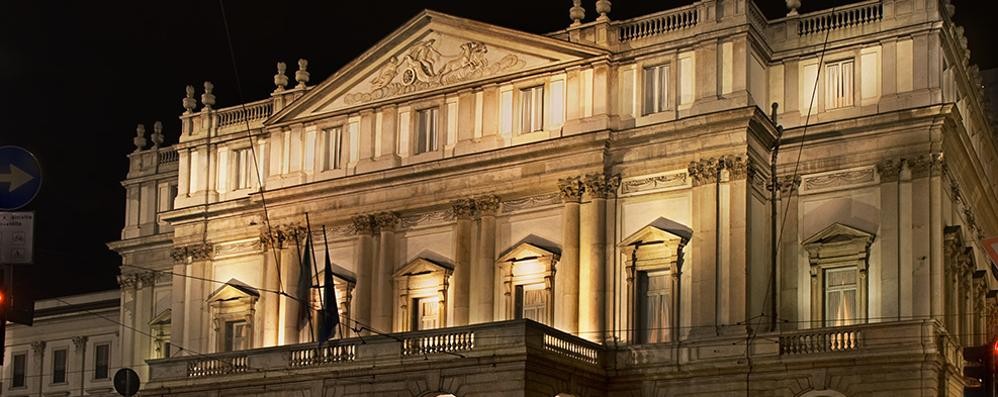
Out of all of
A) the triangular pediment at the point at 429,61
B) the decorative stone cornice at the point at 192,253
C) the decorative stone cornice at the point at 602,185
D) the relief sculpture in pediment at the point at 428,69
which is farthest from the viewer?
the decorative stone cornice at the point at 192,253

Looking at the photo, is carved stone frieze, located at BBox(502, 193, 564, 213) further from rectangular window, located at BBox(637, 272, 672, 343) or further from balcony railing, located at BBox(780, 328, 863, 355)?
balcony railing, located at BBox(780, 328, 863, 355)

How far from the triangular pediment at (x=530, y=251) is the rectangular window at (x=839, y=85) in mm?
8907

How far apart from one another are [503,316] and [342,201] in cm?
703

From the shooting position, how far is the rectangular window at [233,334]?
5172cm

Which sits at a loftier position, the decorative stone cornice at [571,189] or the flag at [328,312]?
the decorative stone cornice at [571,189]

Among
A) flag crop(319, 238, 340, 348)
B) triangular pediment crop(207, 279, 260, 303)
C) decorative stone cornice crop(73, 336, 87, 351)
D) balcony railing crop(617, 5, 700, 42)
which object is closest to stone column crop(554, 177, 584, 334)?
balcony railing crop(617, 5, 700, 42)

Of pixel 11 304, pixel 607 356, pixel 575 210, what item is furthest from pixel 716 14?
pixel 11 304

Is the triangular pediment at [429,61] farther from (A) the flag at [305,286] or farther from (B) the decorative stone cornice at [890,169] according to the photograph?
(B) the decorative stone cornice at [890,169]

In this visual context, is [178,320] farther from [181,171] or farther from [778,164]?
[778,164]

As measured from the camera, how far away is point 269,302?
50188mm

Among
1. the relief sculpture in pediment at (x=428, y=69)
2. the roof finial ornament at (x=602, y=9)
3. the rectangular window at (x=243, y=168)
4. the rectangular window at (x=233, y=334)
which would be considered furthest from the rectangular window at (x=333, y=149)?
the roof finial ornament at (x=602, y=9)

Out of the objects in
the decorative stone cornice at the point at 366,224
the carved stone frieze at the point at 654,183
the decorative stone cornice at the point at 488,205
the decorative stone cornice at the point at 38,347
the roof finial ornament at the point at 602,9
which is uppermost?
the roof finial ornament at the point at 602,9

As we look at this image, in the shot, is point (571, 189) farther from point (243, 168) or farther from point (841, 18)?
point (243, 168)

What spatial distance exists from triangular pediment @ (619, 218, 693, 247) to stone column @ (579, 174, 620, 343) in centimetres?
78
